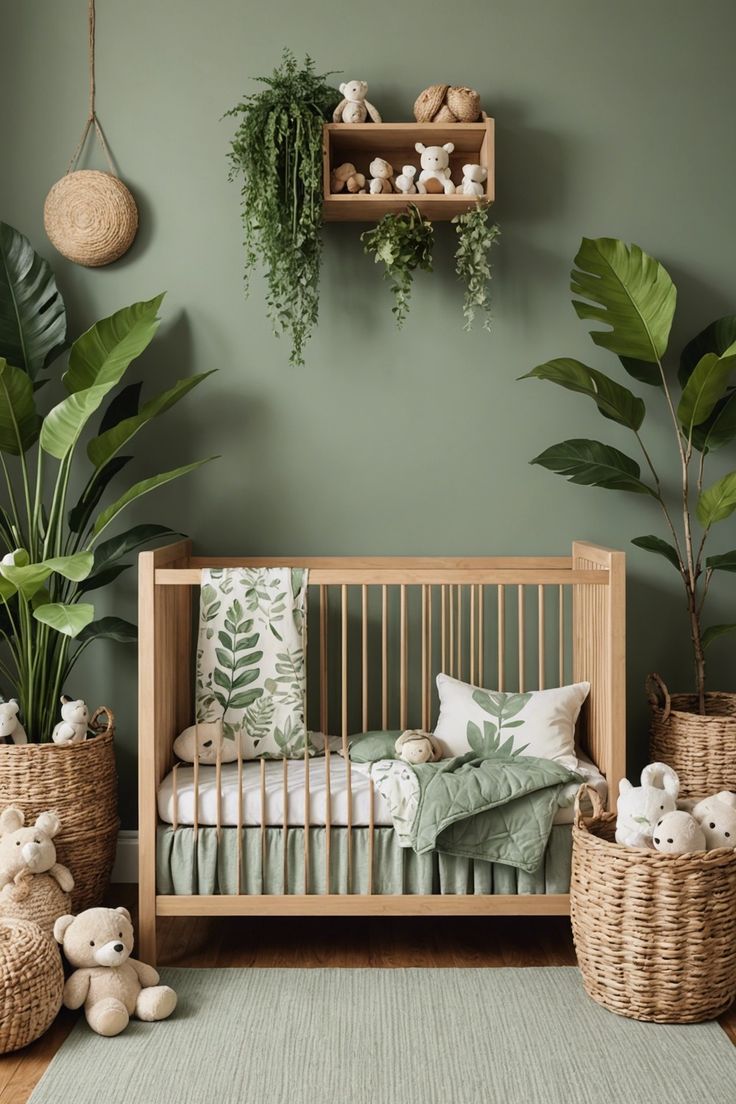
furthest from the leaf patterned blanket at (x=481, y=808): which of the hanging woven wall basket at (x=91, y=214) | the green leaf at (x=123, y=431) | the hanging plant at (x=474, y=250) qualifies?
the hanging woven wall basket at (x=91, y=214)

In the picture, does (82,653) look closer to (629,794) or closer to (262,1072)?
(262,1072)

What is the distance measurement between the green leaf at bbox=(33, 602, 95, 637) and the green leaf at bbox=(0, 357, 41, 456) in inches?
20.0

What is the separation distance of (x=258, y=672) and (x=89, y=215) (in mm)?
1322

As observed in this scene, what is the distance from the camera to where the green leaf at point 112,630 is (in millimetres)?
2580

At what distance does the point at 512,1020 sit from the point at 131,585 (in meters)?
1.53

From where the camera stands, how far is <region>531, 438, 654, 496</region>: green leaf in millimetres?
2602

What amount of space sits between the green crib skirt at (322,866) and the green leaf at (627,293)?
1.23 m

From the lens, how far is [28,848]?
215cm

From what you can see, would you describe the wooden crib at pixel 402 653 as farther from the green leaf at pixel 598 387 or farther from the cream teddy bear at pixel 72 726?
the green leaf at pixel 598 387

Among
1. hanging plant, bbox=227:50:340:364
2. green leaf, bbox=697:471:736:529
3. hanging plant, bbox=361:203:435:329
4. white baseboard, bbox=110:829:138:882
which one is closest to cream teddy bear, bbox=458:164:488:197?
hanging plant, bbox=361:203:435:329

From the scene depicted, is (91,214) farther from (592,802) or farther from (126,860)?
(592,802)

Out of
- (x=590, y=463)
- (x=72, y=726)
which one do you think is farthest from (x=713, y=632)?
(x=72, y=726)

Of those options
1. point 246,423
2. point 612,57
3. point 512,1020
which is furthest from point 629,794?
point 612,57

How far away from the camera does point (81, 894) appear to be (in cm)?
240
